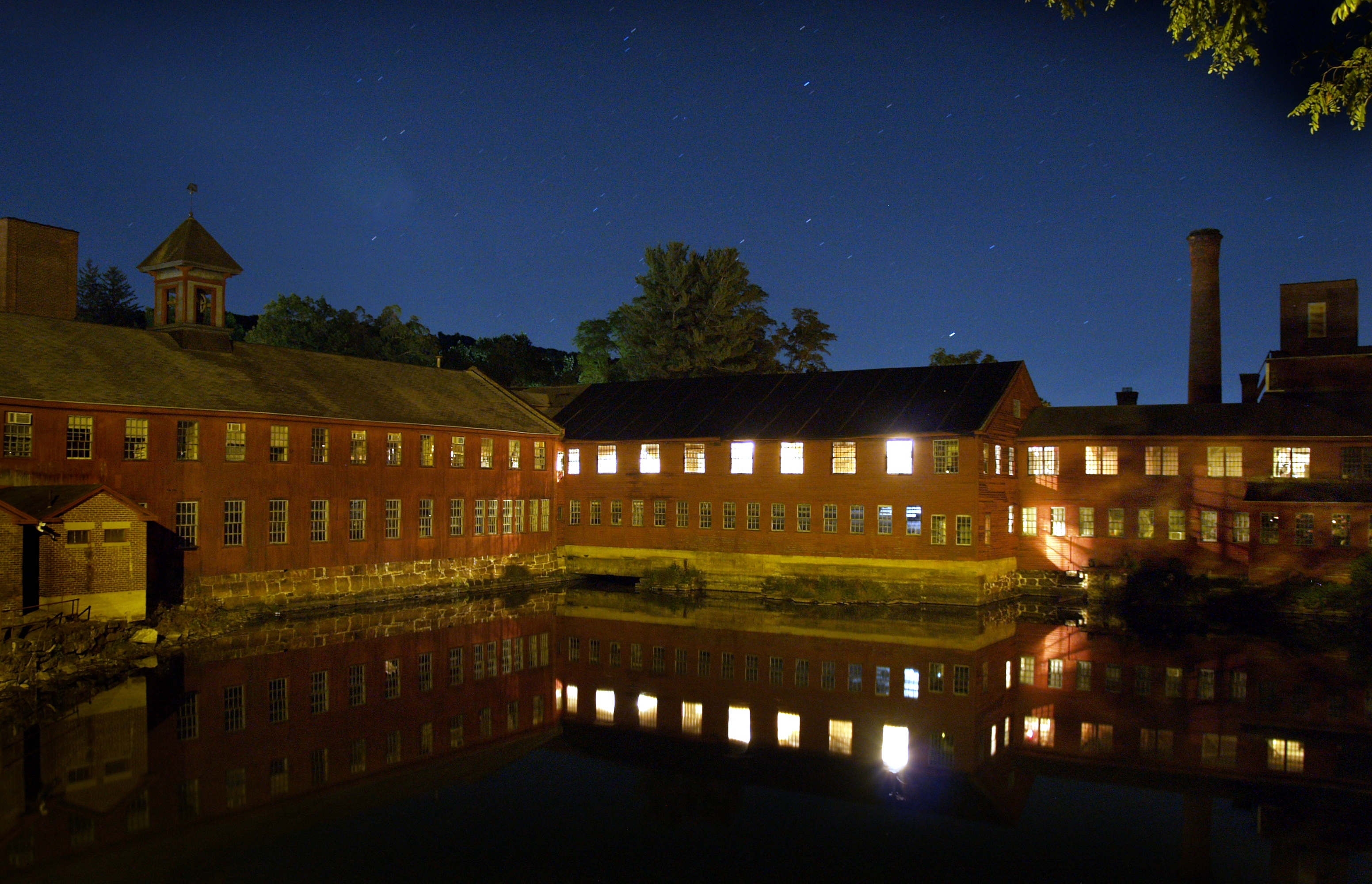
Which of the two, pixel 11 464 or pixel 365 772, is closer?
pixel 365 772

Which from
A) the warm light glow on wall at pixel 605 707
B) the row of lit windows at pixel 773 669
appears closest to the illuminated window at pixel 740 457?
the row of lit windows at pixel 773 669

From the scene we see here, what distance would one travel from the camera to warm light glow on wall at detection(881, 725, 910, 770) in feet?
54.9

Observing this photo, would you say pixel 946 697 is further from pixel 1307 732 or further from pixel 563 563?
pixel 563 563

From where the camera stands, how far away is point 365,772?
1561cm

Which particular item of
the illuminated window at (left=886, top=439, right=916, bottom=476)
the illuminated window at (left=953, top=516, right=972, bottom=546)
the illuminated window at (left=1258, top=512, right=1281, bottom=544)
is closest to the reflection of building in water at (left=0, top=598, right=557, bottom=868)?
the illuminated window at (left=886, top=439, right=916, bottom=476)

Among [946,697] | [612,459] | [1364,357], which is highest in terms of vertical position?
[1364,357]

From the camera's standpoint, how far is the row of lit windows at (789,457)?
3719cm

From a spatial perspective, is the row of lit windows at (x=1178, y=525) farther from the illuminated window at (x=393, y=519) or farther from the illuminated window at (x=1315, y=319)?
the illuminated window at (x=393, y=519)

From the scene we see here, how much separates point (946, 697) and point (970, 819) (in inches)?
304

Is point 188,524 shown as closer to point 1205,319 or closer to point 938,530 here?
point 938,530

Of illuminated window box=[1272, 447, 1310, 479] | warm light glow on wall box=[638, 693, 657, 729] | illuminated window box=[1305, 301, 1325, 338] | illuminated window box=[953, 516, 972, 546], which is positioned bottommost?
warm light glow on wall box=[638, 693, 657, 729]

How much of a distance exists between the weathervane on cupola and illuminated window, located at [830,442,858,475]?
23572 millimetres

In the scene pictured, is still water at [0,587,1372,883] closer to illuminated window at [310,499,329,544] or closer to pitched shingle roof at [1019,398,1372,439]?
illuminated window at [310,499,329,544]

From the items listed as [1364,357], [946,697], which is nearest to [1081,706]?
[946,697]
